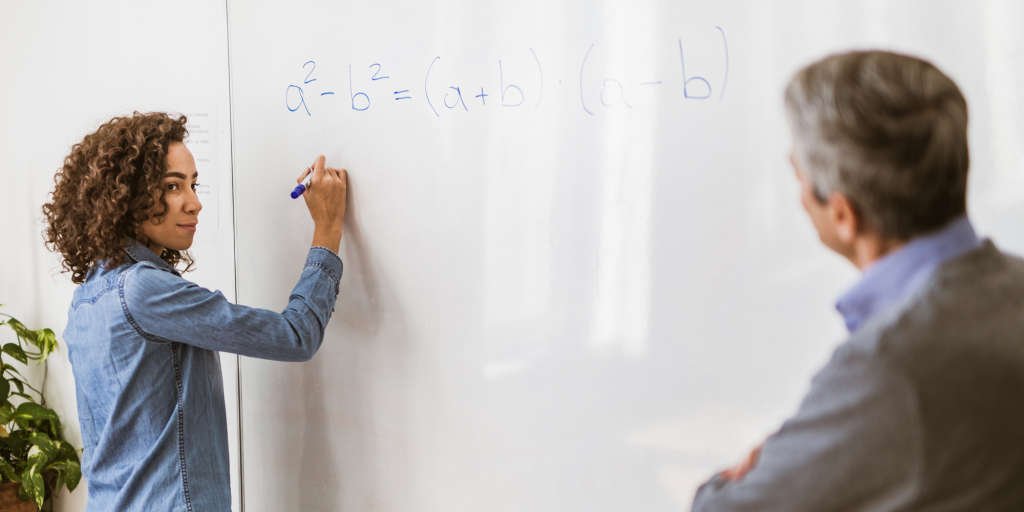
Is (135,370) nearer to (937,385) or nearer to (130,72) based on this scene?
(130,72)

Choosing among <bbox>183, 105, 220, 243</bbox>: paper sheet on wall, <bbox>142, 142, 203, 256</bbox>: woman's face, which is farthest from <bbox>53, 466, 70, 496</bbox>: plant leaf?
<bbox>142, 142, 203, 256</bbox>: woman's face

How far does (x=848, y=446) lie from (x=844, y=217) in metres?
0.18

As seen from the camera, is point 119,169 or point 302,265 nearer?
point 119,169

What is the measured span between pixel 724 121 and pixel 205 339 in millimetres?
785

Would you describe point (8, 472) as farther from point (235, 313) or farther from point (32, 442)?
point (235, 313)

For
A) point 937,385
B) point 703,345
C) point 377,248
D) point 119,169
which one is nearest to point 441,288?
point 377,248

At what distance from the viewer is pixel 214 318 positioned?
954 mm

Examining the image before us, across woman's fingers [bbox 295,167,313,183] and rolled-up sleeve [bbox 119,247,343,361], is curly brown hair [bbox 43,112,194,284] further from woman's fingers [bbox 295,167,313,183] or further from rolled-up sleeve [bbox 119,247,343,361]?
woman's fingers [bbox 295,167,313,183]

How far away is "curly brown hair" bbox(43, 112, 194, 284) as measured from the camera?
40.0 inches

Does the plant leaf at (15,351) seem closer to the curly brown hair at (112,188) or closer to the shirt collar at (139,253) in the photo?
the curly brown hair at (112,188)

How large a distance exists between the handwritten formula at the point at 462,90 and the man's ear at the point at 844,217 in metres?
0.33

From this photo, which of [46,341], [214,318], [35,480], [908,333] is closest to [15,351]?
[46,341]

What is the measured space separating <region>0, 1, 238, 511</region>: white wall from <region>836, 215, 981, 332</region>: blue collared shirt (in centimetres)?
118

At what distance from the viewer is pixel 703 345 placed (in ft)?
2.74
